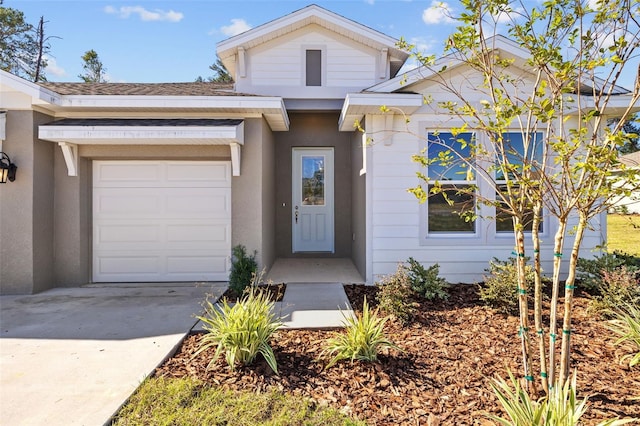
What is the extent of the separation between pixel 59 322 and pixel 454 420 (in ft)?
15.6

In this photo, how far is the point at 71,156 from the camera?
596cm

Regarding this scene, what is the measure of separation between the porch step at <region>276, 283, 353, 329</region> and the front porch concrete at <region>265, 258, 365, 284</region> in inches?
15.1

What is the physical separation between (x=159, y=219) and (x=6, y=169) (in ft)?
7.73

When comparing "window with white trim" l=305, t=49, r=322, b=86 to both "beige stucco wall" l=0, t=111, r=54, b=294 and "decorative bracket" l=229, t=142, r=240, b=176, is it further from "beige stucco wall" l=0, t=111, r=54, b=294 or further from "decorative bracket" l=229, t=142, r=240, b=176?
"beige stucco wall" l=0, t=111, r=54, b=294

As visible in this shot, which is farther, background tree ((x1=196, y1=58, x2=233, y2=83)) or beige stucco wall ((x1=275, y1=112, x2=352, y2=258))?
background tree ((x1=196, y1=58, x2=233, y2=83))

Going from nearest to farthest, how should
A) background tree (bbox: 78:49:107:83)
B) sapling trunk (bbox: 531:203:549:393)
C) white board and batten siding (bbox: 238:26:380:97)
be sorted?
sapling trunk (bbox: 531:203:549:393)
white board and batten siding (bbox: 238:26:380:97)
background tree (bbox: 78:49:107:83)

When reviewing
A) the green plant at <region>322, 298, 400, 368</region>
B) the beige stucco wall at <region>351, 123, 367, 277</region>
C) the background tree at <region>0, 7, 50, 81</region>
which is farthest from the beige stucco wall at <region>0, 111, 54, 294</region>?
the background tree at <region>0, 7, 50, 81</region>

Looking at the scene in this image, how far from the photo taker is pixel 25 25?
19.2 m

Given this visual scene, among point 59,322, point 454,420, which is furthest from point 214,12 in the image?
point 454,420

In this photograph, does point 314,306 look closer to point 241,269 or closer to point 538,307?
point 241,269

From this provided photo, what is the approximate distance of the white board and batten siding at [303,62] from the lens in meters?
7.70

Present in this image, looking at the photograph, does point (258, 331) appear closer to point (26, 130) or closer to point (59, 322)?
point (59, 322)

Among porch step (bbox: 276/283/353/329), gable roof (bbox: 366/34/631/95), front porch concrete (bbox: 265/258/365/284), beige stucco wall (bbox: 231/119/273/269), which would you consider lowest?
porch step (bbox: 276/283/353/329)

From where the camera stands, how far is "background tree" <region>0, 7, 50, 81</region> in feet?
60.4
